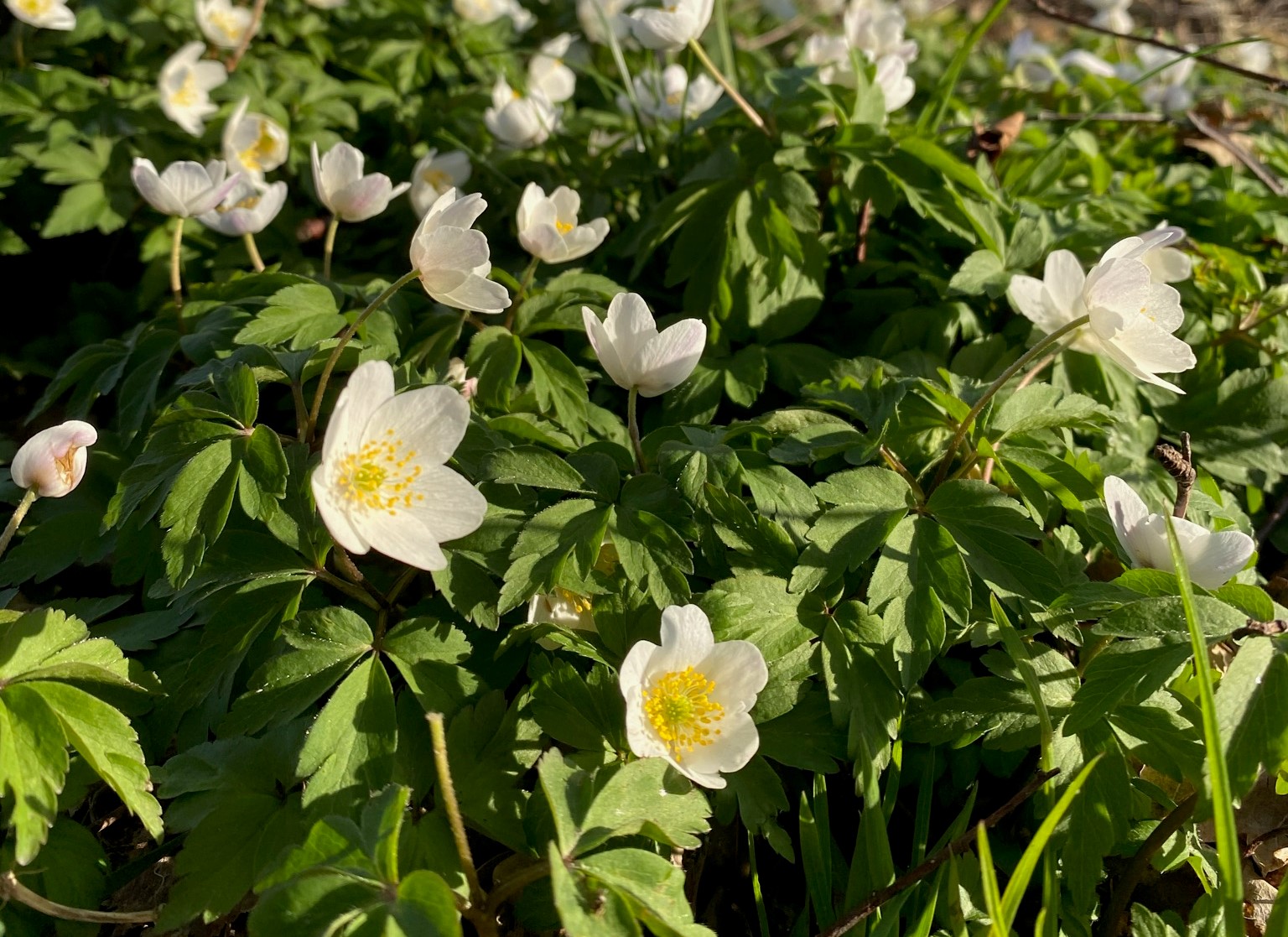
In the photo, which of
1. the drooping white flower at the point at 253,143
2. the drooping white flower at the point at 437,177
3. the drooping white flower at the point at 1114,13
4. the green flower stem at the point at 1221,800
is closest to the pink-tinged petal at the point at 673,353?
the green flower stem at the point at 1221,800

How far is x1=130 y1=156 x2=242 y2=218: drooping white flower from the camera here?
2549 mm

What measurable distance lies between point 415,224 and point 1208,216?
108 inches

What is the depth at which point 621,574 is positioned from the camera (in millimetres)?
2000

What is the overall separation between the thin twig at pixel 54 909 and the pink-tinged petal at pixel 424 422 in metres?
0.92

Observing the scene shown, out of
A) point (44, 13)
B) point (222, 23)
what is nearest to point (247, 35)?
point (222, 23)

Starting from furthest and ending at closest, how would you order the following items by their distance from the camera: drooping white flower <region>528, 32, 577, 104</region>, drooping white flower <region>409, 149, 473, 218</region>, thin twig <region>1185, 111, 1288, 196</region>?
drooping white flower <region>528, 32, 577, 104</region>, thin twig <region>1185, 111, 1288, 196</region>, drooping white flower <region>409, 149, 473, 218</region>

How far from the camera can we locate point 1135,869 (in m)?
1.95

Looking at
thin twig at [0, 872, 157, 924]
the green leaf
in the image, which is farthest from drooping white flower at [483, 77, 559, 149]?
thin twig at [0, 872, 157, 924]

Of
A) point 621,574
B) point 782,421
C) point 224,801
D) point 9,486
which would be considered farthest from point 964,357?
point 9,486

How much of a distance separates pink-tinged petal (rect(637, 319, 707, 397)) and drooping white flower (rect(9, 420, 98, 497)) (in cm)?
109

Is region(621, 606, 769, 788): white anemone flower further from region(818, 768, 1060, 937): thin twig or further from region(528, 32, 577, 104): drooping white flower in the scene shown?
region(528, 32, 577, 104): drooping white flower

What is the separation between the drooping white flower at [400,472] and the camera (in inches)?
67.1

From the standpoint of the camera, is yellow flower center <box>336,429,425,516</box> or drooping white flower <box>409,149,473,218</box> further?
drooping white flower <box>409,149,473,218</box>

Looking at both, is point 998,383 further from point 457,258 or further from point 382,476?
point 382,476
